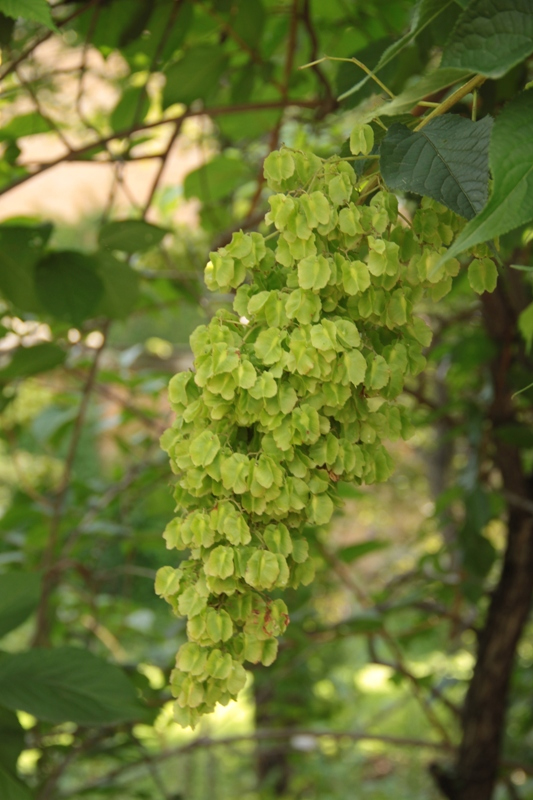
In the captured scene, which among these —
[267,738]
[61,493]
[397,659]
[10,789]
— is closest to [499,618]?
[397,659]

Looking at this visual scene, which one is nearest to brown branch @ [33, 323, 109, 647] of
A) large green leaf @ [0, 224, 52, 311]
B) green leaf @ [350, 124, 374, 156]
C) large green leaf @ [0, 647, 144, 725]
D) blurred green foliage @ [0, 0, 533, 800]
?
blurred green foliage @ [0, 0, 533, 800]

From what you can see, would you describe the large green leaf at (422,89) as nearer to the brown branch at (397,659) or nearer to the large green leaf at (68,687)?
the large green leaf at (68,687)

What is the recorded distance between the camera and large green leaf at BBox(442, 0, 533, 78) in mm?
312

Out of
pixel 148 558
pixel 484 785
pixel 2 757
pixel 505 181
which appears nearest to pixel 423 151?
pixel 505 181

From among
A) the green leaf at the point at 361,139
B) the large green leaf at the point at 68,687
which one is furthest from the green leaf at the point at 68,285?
the green leaf at the point at 361,139

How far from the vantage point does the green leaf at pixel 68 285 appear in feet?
2.51

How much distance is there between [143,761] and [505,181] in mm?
875

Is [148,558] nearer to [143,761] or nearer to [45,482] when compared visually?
[45,482]

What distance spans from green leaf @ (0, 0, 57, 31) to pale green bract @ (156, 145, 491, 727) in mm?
184

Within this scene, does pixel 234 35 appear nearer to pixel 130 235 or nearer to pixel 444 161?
pixel 130 235

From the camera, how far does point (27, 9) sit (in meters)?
0.46

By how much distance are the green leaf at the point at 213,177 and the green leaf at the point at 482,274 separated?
2.54ft

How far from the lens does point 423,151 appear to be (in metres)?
0.37

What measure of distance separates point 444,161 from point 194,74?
0.60 m
